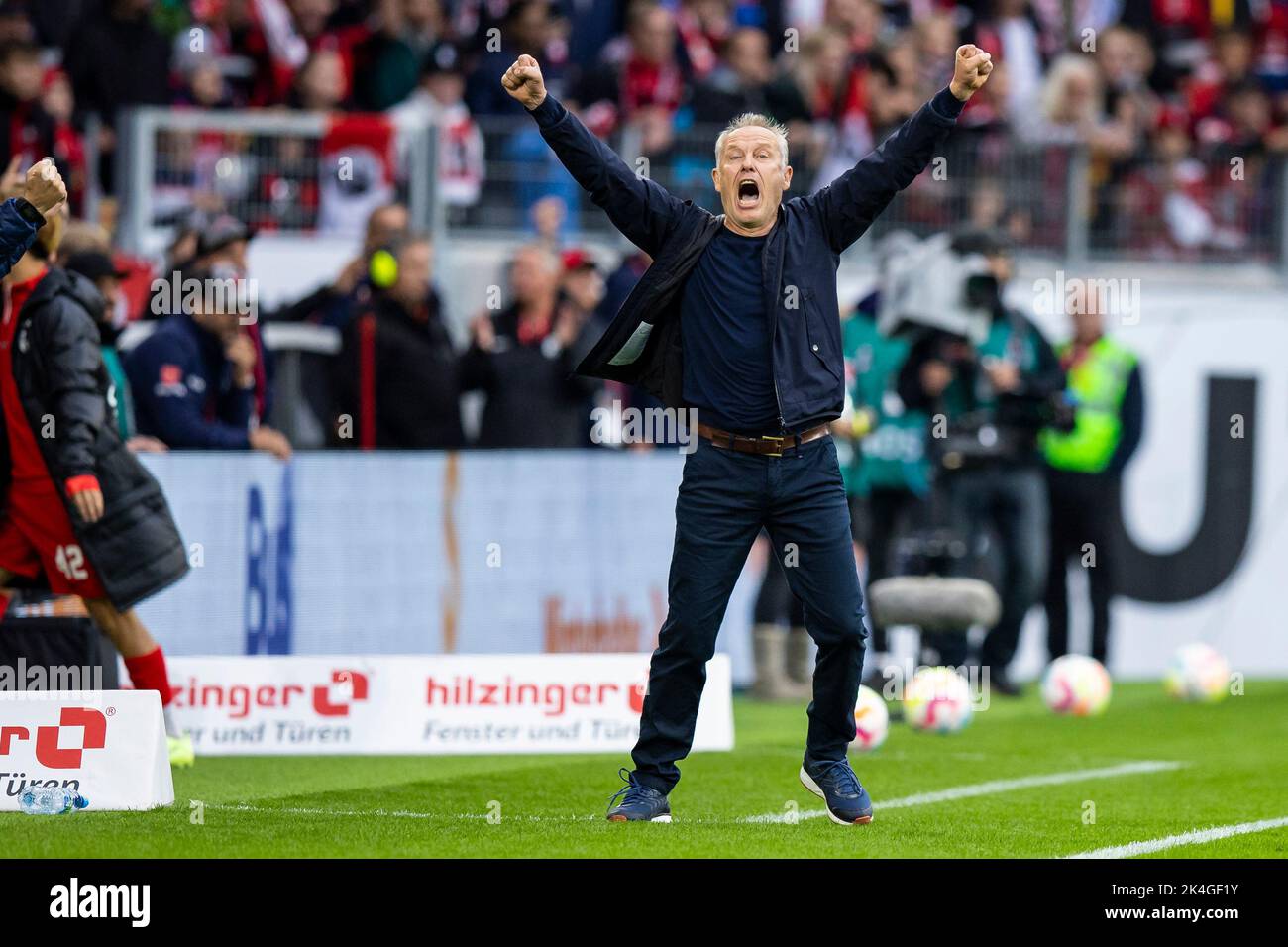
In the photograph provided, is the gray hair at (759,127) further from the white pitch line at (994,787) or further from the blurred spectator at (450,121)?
the blurred spectator at (450,121)

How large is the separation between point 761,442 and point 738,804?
5.23 ft

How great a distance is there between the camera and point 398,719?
34.9 feet

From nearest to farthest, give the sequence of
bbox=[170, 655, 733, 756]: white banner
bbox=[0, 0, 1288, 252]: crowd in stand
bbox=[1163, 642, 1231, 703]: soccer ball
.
Answer: bbox=[170, 655, 733, 756]: white banner < bbox=[1163, 642, 1231, 703]: soccer ball < bbox=[0, 0, 1288, 252]: crowd in stand

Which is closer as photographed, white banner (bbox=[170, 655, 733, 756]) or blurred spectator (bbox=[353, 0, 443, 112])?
white banner (bbox=[170, 655, 733, 756])

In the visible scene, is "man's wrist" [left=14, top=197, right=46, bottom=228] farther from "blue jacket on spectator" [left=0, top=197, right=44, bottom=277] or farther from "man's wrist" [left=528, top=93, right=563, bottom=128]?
"man's wrist" [left=528, top=93, right=563, bottom=128]

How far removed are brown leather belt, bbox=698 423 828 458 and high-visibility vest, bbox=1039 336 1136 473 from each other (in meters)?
7.62

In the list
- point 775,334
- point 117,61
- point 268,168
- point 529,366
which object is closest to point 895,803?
point 775,334

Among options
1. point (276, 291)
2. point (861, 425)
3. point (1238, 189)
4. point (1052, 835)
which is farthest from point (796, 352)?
point (1238, 189)

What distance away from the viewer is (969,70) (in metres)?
7.59

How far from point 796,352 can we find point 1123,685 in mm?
8265

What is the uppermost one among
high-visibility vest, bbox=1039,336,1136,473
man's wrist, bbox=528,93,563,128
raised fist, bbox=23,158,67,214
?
man's wrist, bbox=528,93,563,128

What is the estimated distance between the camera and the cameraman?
14.0 m

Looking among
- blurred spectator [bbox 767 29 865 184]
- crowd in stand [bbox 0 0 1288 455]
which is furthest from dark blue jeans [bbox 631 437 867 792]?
blurred spectator [bbox 767 29 865 184]
